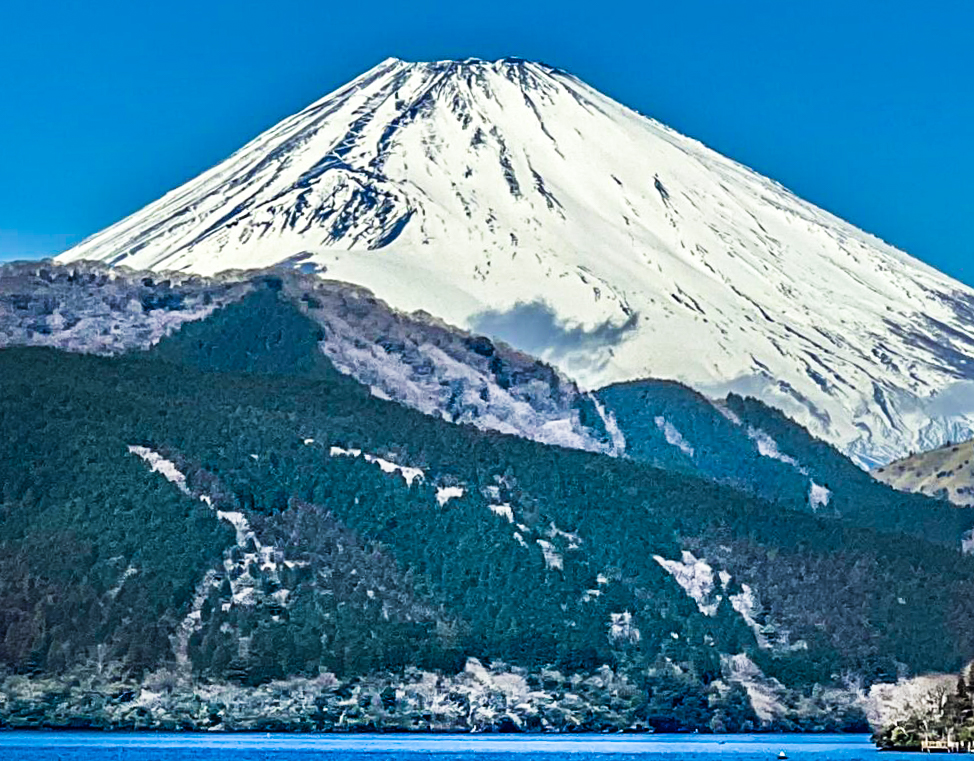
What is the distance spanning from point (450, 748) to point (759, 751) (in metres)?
21.4

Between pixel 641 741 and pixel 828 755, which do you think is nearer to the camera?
pixel 828 755

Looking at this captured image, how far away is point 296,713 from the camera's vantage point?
199 metres

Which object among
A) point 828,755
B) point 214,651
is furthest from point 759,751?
point 214,651

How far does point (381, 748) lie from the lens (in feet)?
573

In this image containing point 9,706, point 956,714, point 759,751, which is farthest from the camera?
point 9,706

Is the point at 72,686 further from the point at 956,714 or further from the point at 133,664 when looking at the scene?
the point at 956,714

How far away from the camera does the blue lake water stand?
6201 inches

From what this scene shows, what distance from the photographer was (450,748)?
175m

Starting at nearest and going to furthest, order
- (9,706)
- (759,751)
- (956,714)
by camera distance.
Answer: (956,714)
(759,751)
(9,706)

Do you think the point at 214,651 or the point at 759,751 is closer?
the point at 759,751

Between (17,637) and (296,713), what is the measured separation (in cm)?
2111

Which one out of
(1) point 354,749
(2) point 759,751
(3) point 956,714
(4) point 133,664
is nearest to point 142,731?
(4) point 133,664

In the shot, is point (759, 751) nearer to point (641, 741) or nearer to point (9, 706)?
point (641, 741)

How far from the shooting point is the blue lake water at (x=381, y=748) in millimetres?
157500
